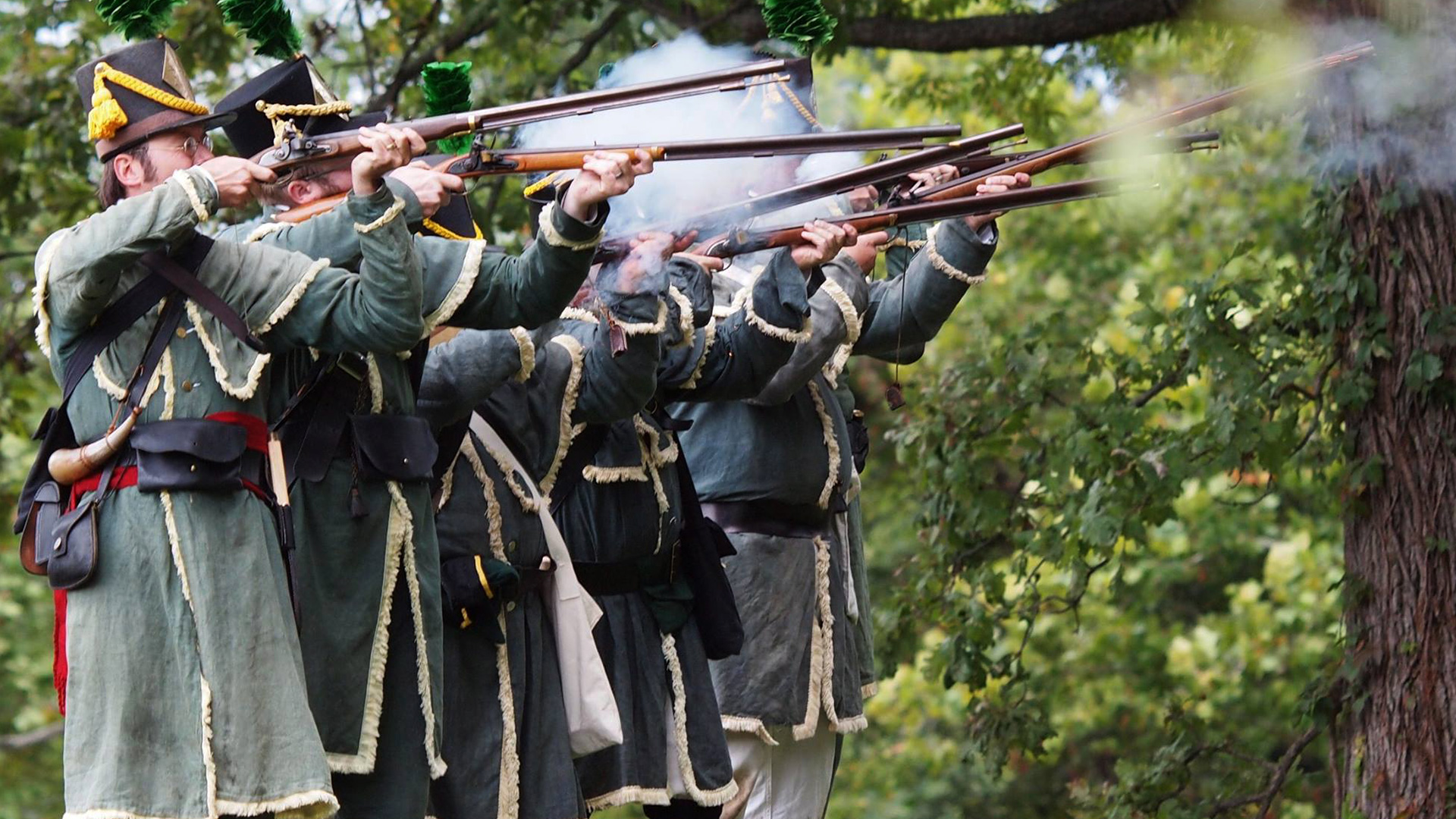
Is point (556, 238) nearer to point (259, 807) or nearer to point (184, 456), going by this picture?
point (184, 456)

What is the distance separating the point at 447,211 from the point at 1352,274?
10.7 feet

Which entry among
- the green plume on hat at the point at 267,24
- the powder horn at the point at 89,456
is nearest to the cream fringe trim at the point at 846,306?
the green plume on hat at the point at 267,24

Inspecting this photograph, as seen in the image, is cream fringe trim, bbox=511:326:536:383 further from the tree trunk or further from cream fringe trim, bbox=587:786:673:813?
the tree trunk

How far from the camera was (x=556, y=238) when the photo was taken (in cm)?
398

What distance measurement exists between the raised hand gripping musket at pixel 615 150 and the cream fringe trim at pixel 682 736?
1275 millimetres

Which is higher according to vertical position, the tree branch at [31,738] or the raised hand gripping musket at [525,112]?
the tree branch at [31,738]

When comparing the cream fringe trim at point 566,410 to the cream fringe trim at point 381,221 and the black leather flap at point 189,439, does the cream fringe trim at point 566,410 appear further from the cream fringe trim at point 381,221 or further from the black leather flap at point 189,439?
the black leather flap at point 189,439

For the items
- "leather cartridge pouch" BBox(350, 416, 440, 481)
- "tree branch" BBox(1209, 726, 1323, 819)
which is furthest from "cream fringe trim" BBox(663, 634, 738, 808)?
"tree branch" BBox(1209, 726, 1323, 819)

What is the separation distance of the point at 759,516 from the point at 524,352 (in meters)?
1.33

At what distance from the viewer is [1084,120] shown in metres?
14.9

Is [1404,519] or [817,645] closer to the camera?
[817,645]

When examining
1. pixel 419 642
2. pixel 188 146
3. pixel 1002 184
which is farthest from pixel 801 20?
pixel 419 642

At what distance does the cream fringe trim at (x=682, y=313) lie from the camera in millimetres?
4750

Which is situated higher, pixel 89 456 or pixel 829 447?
pixel 829 447
